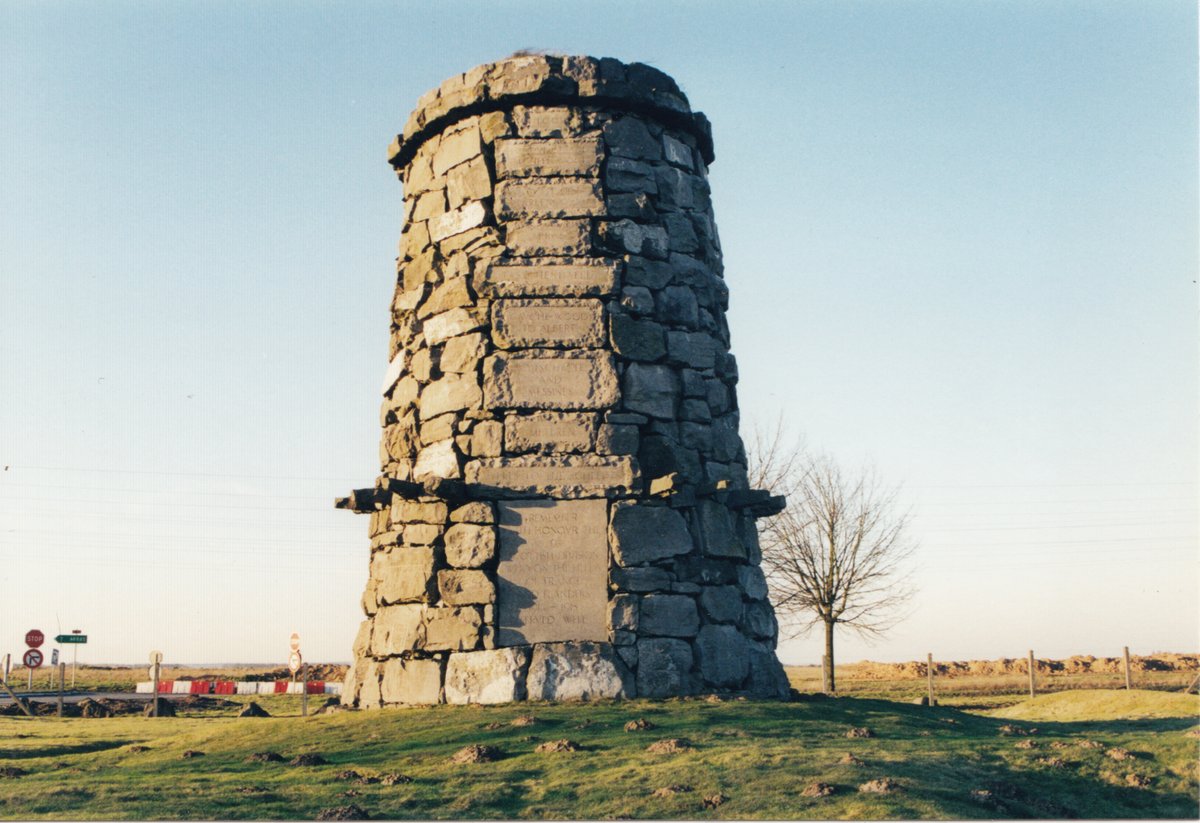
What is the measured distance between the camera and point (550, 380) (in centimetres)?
1084

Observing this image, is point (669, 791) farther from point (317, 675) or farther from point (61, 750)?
point (317, 675)

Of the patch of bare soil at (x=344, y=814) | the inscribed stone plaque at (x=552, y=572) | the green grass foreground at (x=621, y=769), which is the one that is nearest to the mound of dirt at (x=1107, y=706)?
the green grass foreground at (x=621, y=769)

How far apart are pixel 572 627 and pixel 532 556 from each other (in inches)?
29.2

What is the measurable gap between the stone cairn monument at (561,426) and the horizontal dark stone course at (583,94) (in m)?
0.03

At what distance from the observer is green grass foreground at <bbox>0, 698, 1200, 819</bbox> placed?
6754 millimetres

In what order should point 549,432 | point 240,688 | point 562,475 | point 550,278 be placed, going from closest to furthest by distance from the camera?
1. point 562,475
2. point 549,432
3. point 550,278
4. point 240,688

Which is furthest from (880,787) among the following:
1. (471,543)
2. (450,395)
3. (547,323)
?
(450,395)

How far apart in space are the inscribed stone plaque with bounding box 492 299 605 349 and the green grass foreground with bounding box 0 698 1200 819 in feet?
11.2

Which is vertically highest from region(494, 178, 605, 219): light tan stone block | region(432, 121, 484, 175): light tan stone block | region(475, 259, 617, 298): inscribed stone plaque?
region(432, 121, 484, 175): light tan stone block

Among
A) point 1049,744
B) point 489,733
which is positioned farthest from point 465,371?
point 1049,744

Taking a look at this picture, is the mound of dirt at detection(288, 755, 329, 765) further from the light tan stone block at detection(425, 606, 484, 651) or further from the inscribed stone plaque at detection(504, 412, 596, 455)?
the inscribed stone plaque at detection(504, 412, 596, 455)

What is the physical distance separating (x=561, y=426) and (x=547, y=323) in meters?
1.03

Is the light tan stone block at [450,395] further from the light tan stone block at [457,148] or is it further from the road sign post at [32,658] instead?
the road sign post at [32,658]

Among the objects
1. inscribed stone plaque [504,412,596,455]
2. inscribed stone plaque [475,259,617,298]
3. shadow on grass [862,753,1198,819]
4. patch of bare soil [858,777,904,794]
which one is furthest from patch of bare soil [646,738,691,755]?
inscribed stone plaque [475,259,617,298]
